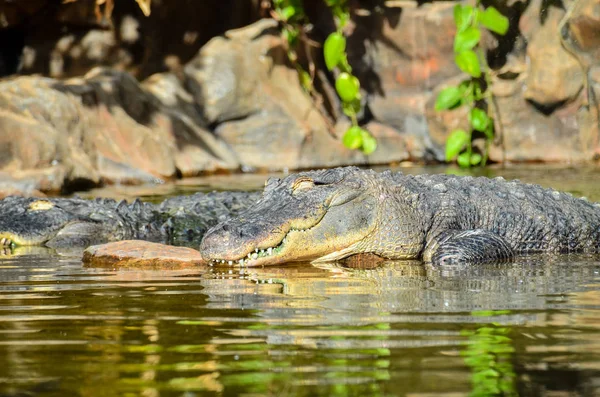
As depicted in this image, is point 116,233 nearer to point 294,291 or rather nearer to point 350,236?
point 350,236

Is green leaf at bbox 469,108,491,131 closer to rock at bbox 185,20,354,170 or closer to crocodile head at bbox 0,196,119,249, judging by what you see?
rock at bbox 185,20,354,170

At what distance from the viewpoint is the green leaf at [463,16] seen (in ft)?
45.2

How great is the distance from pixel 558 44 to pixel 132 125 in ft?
19.9

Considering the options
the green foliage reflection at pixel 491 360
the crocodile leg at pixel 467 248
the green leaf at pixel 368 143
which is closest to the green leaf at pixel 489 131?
the green leaf at pixel 368 143

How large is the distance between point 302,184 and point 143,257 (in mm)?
1081

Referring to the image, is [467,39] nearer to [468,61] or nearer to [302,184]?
[468,61]

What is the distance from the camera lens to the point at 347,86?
14672mm

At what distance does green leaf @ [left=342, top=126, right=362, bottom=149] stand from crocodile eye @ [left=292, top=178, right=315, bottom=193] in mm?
7884

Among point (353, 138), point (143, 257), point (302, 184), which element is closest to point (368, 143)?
point (353, 138)

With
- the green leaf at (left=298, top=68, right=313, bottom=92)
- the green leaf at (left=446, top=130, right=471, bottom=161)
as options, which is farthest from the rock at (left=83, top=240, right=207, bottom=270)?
the green leaf at (left=298, top=68, right=313, bottom=92)

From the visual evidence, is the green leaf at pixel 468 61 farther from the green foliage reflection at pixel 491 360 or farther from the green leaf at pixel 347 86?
the green foliage reflection at pixel 491 360

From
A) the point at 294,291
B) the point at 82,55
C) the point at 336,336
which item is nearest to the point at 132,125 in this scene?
the point at 82,55

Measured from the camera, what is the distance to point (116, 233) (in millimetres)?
8477

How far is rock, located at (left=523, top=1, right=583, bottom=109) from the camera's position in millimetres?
14398
